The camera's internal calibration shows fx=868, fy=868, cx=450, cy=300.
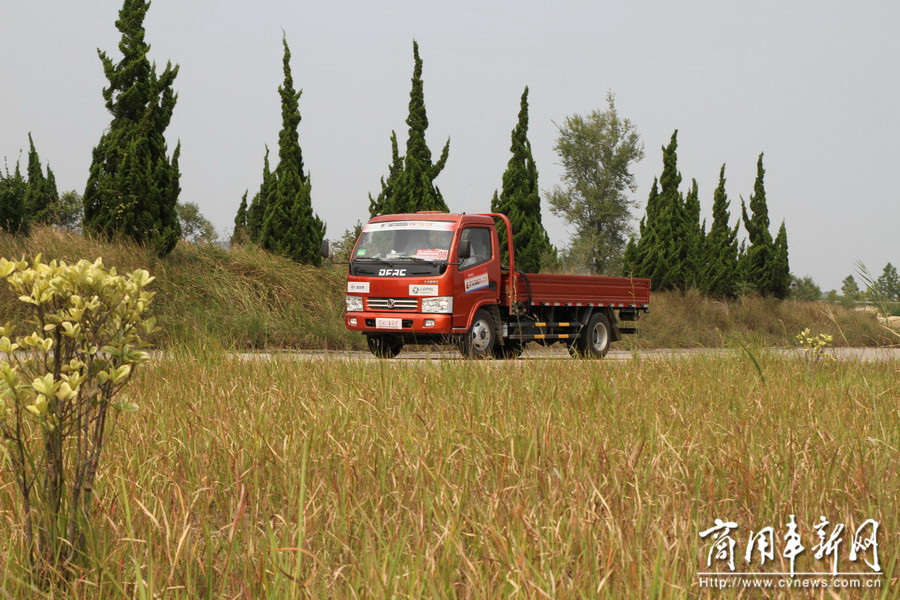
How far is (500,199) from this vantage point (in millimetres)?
34188

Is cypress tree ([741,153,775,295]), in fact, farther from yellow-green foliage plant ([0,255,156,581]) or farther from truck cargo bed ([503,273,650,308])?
yellow-green foliage plant ([0,255,156,581])

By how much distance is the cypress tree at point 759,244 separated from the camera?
41688 mm

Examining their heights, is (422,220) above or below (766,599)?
above

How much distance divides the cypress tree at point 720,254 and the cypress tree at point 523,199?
8.89 m

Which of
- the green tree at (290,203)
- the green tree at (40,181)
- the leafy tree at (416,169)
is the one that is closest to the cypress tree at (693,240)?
the leafy tree at (416,169)

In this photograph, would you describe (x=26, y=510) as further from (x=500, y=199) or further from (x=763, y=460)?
(x=500, y=199)

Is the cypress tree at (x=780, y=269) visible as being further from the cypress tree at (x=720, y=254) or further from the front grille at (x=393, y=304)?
the front grille at (x=393, y=304)

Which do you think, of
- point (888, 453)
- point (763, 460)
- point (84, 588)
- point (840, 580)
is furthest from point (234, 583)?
point (888, 453)

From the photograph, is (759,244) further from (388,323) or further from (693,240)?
(388,323)

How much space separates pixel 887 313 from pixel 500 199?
2953cm

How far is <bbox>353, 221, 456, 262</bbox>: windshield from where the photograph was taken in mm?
14203

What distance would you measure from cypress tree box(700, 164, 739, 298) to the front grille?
2626cm

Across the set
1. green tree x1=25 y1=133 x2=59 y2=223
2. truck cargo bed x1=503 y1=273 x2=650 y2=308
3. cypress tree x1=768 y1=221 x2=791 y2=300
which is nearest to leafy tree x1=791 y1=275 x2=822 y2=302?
cypress tree x1=768 y1=221 x2=791 y2=300

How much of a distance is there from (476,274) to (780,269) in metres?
32.1
